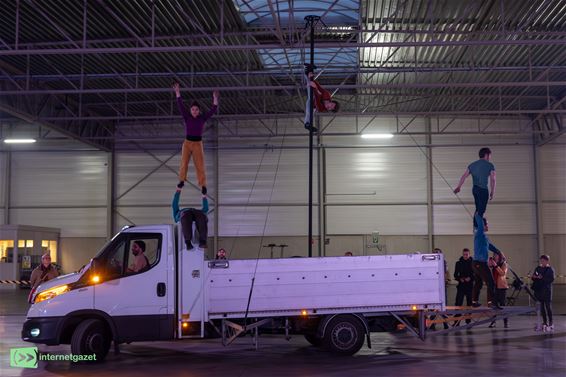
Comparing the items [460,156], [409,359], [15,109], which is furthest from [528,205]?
[15,109]

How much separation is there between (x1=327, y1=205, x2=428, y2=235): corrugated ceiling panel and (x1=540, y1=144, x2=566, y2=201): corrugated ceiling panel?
6402 millimetres

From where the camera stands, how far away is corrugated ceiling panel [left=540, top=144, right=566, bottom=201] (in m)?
29.1

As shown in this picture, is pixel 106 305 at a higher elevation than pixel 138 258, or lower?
lower

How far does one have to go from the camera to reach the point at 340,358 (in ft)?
34.1

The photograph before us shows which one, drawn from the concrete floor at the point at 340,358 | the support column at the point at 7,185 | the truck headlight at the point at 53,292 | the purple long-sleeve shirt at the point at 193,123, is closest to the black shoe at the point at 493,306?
the concrete floor at the point at 340,358

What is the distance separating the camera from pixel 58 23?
17.9m

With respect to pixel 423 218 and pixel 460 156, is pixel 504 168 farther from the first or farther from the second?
pixel 423 218

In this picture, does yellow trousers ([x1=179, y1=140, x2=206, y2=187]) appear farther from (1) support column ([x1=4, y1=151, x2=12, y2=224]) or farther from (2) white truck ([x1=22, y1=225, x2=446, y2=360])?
(1) support column ([x1=4, y1=151, x2=12, y2=224])

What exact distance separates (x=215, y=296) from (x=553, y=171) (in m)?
24.2

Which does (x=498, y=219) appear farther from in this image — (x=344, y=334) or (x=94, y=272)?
(x=94, y=272)

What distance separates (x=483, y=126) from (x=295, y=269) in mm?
22153

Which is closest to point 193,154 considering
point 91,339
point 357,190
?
point 91,339

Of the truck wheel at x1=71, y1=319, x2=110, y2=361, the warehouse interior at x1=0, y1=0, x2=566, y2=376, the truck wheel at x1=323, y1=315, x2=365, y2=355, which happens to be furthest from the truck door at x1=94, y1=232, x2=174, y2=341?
the warehouse interior at x1=0, y1=0, x2=566, y2=376

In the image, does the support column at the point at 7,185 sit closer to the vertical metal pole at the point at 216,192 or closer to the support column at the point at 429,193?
the vertical metal pole at the point at 216,192
